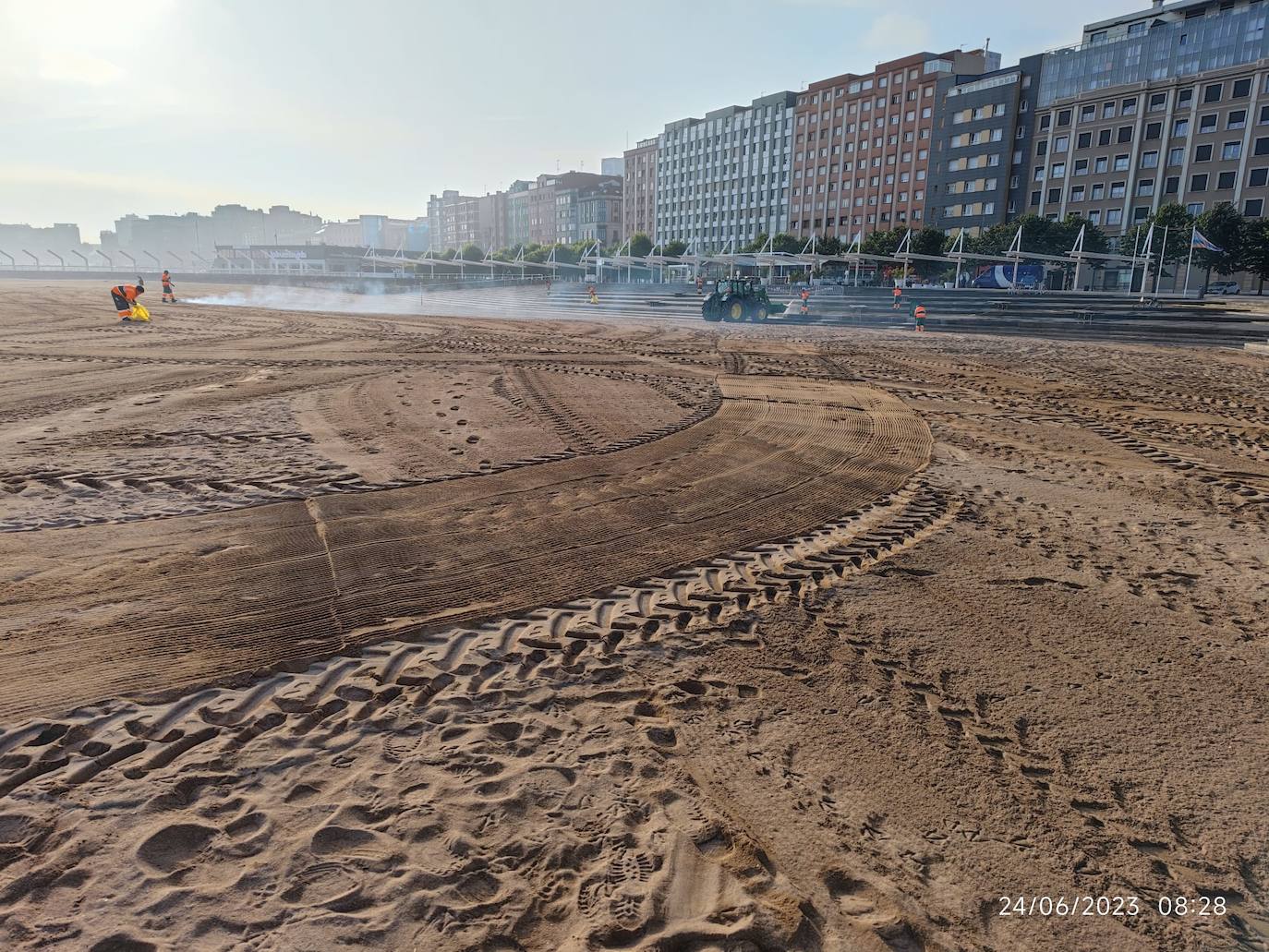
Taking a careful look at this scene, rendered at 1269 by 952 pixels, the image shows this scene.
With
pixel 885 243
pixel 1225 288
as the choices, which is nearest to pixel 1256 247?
pixel 1225 288

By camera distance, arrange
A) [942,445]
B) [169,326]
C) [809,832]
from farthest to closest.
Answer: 1. [169,326]
2. [942,445]
3. [809,832]

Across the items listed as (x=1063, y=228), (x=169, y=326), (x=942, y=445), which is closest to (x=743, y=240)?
(x=1063, y=228)

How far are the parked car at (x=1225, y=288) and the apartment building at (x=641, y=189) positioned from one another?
3873 inches

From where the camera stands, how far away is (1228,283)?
210ft

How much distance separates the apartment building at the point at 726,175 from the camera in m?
122

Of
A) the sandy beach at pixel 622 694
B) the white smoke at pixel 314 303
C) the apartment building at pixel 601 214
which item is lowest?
the sandy beach at pixel 622 694

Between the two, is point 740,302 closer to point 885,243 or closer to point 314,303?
point 314,303

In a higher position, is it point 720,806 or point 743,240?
point 743,240

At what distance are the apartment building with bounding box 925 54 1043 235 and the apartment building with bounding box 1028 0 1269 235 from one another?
1896 mm

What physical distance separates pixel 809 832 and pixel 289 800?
2297mm

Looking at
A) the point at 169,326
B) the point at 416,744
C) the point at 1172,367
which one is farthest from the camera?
the point at 169,326

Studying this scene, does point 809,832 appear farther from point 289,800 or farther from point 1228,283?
point 1228,283

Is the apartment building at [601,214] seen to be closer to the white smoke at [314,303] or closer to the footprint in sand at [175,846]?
the white smoke at [314,303]

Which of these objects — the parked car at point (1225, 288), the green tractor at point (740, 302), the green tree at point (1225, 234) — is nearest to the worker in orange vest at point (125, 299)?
the green tractor at point (740, 302)
